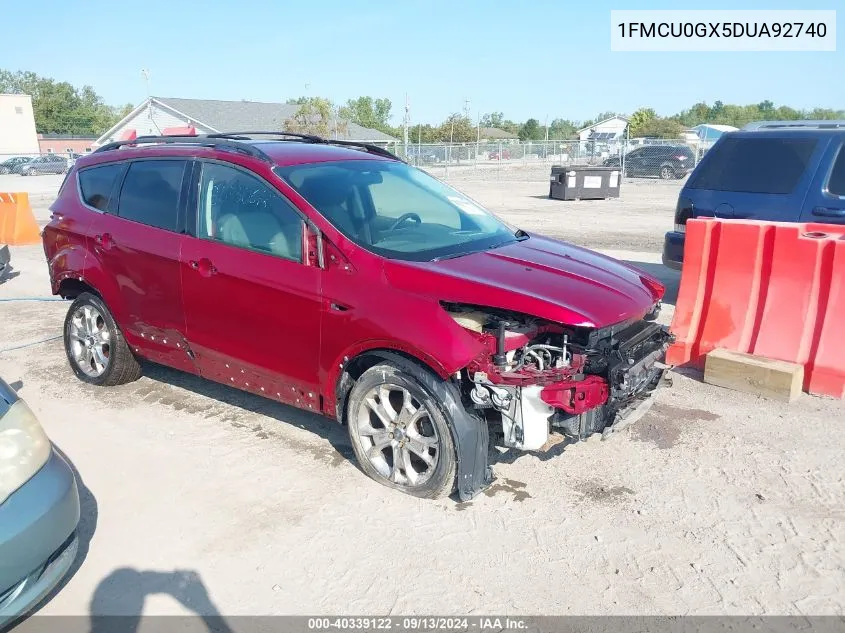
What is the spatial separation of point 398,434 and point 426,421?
0.60 feet

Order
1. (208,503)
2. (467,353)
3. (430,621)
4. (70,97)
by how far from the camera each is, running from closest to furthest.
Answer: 1. (430,621)
2. (467,353)
3. (208,503)
4. (70,97)

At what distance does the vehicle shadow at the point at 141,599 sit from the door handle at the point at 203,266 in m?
1.84

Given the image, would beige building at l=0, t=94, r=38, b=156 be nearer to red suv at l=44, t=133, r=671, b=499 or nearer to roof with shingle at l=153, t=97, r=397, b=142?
roof with shingle at l=153, t=97, r=397, b=142

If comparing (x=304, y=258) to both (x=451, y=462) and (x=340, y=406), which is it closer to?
(x=340, y=406)

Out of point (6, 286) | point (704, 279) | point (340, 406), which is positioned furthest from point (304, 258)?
point (6, 286)

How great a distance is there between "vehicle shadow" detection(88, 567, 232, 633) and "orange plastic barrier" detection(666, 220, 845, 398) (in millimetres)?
3783

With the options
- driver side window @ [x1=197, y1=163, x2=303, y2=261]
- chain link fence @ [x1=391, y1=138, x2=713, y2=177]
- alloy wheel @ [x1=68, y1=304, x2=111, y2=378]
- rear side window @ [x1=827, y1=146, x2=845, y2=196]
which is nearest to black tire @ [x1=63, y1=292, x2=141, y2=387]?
alloy wheel @ [x1=68, y1=304, x2=111, y2=378]

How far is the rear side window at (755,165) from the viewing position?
673 cm

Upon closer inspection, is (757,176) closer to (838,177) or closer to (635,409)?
(838,177)

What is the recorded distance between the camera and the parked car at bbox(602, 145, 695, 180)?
101 feet

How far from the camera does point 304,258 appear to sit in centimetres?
393

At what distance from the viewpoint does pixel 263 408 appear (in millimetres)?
5066

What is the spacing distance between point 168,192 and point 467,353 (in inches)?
103

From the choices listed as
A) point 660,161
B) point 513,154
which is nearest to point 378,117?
point 513,154
